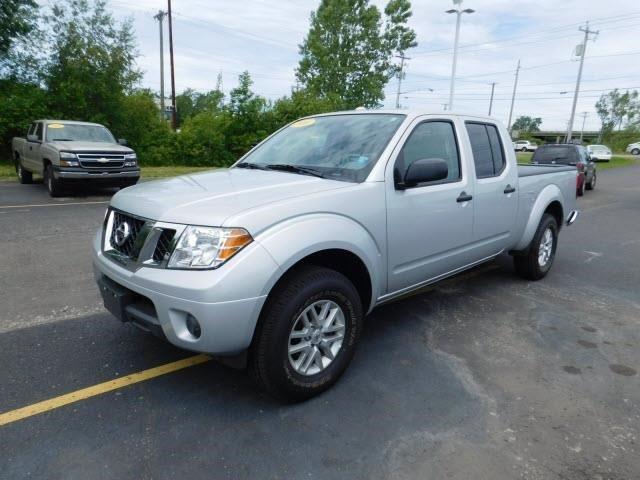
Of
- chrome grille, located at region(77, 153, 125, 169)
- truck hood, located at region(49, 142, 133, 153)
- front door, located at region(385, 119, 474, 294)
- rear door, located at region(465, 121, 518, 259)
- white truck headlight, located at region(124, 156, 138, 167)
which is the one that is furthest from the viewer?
white truck headlight, located at region(124, 156, 138, 167)

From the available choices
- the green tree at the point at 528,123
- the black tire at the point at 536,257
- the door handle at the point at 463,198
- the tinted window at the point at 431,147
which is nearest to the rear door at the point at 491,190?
the door handle at the point at 463,198

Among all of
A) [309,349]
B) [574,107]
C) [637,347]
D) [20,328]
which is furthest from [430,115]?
[574,107]

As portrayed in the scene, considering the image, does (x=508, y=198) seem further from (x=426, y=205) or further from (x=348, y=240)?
(x=348, y=240)

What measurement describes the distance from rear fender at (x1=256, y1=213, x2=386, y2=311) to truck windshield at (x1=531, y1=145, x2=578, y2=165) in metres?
13.9

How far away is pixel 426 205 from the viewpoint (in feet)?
11.2

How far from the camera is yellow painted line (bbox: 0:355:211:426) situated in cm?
259

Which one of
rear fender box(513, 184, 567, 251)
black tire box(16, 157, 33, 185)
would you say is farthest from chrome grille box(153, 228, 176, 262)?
black tire box(16, 157, 33, 185)

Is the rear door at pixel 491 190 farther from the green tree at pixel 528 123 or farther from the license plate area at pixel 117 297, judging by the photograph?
the green tree at pixel 528 123

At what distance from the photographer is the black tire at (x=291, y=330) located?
8.25ft

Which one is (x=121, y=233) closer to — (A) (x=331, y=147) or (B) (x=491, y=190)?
(A) (x=331, y=147)

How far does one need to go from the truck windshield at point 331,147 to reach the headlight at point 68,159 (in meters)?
7.86

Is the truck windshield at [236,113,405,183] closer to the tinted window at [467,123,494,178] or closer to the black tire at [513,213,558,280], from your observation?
the tinted window at [467,123,494,178]

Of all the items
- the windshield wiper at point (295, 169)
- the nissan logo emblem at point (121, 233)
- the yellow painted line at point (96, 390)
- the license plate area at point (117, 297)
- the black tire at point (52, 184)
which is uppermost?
the windshield wiper at point (295, 169)

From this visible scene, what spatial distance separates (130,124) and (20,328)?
1994cm
